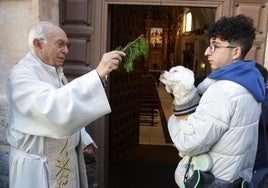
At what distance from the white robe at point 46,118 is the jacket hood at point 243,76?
0.72 m

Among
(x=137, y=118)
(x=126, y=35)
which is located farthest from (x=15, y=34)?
(x=137, y=118)

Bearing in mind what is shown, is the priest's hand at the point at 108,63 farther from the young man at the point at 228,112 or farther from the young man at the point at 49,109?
the young man at the point at 228,112

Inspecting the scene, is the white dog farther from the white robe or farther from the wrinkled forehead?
the wrinkled forehead

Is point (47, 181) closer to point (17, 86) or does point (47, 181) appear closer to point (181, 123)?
point (17, 86)

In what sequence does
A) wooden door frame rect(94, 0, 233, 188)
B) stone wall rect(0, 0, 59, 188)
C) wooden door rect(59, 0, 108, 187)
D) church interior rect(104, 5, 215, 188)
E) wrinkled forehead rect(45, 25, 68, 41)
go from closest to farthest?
wrinkled forehead rect(45, 25, 68, 41) < stone wall rect(0, 0, 59, 188) < wooden door frame rect(94, 0, 233, 188) < wooden door rect(59, 0, 108, 187) < church interior rect(104, 5, 215, 188)

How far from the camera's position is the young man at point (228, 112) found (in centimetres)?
186

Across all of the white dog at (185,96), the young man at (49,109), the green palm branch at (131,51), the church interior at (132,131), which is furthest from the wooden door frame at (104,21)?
the white dog at (185,96)

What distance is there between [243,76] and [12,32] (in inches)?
95.5

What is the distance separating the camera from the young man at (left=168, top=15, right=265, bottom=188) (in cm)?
186

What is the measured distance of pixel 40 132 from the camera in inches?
83.7

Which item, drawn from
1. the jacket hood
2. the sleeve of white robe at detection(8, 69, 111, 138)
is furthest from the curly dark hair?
the sleeve of white robe at detection(8, 69, 111, 138)

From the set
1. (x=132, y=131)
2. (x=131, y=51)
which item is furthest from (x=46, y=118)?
(x=132, y=131)

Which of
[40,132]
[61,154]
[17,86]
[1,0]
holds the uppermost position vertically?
[1,0]

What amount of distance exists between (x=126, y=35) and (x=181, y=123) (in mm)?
3664
